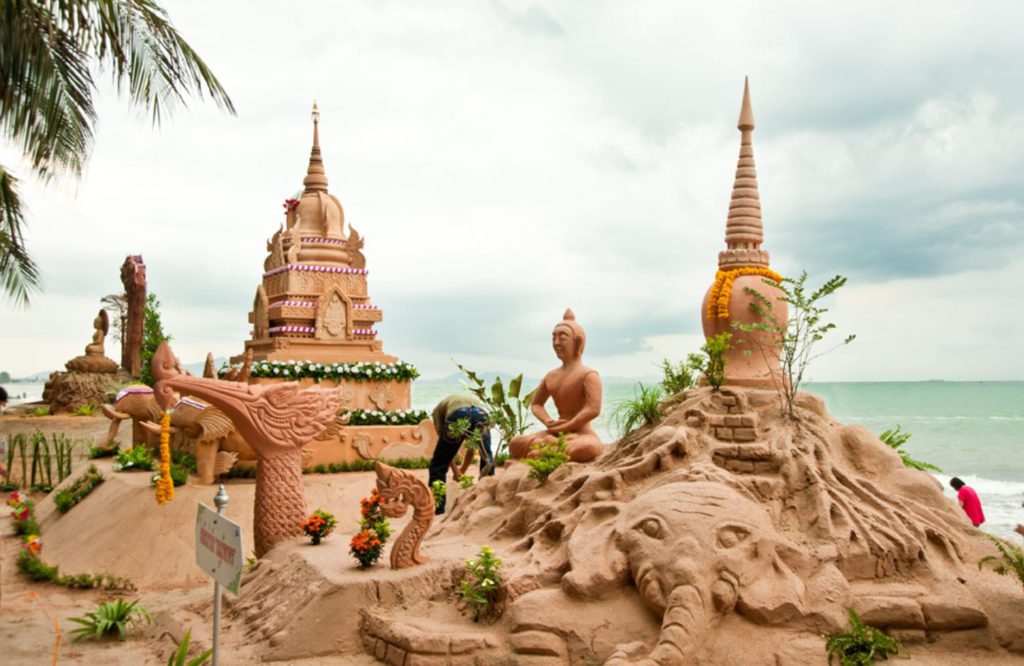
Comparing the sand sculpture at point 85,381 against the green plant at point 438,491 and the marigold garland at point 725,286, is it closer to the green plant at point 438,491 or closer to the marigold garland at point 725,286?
the green plant at point 438,491

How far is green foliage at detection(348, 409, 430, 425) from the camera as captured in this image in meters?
14.4

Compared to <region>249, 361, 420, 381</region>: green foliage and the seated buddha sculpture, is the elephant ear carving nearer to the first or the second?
the seated buddha sculpture

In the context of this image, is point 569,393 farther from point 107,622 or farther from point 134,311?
point 134,311

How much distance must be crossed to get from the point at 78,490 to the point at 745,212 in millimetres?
10526

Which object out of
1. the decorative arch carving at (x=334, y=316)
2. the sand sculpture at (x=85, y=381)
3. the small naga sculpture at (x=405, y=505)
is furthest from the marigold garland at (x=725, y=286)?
the sand sculpture at (x=85, y=381)

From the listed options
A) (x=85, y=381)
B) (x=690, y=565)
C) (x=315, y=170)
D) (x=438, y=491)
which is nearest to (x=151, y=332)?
(x=85, y=381)

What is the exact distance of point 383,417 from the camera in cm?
1456

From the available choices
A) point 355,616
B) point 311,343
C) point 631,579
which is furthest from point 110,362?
point 631,579

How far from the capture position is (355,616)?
7.22 metres

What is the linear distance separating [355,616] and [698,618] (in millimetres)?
2774

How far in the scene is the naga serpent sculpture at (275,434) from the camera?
8789 millimetres

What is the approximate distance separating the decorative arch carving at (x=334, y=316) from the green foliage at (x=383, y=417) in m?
1.64

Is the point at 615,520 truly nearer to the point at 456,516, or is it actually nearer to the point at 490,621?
the point at 490,621

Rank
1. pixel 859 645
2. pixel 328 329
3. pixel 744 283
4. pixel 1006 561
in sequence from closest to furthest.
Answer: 1. pixel 859 645
2. pixel 1006 561
3. pixel 744 283
4. pixel 328 329
